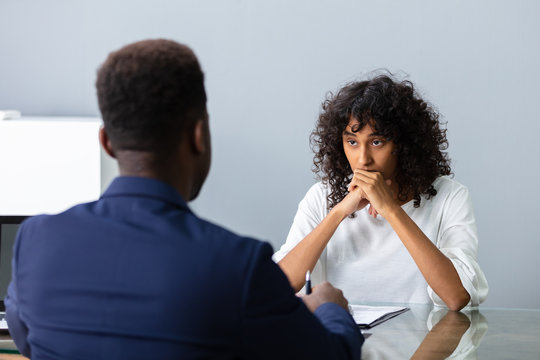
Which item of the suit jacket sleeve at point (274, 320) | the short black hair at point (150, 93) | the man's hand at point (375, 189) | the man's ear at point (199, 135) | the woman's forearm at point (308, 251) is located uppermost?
the short black hair at point (150, 93)

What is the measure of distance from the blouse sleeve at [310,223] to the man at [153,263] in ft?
4.63

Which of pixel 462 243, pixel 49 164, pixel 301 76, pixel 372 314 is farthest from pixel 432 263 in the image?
pixel 49 164

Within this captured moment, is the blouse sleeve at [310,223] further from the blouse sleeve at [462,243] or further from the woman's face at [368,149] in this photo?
Result: the blouse sleeve at [462,243]

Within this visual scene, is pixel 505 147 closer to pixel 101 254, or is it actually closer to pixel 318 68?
pixel 318 68

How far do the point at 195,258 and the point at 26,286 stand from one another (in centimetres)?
27

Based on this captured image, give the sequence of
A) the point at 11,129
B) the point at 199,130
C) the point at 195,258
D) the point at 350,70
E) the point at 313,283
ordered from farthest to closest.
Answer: the point at 350,70, the point at 11,129, the point at 313,283, the point at 199,130, the point at 195,258

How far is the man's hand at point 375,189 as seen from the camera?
236 cm

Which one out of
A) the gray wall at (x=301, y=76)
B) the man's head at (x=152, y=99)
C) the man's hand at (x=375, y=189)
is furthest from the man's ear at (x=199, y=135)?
the gray wall at (x=301, y=76)

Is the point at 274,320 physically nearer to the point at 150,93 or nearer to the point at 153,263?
the point at 153,263

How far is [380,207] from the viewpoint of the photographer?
236 cm

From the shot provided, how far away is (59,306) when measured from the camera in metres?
0.96

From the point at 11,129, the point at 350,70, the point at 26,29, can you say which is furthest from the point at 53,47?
A: the point at 350,70

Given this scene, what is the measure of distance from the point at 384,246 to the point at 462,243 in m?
0.27

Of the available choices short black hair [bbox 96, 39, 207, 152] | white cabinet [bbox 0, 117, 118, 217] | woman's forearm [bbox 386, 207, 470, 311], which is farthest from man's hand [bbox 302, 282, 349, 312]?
white cabinet [bbox 0, 117, 118, 217]
